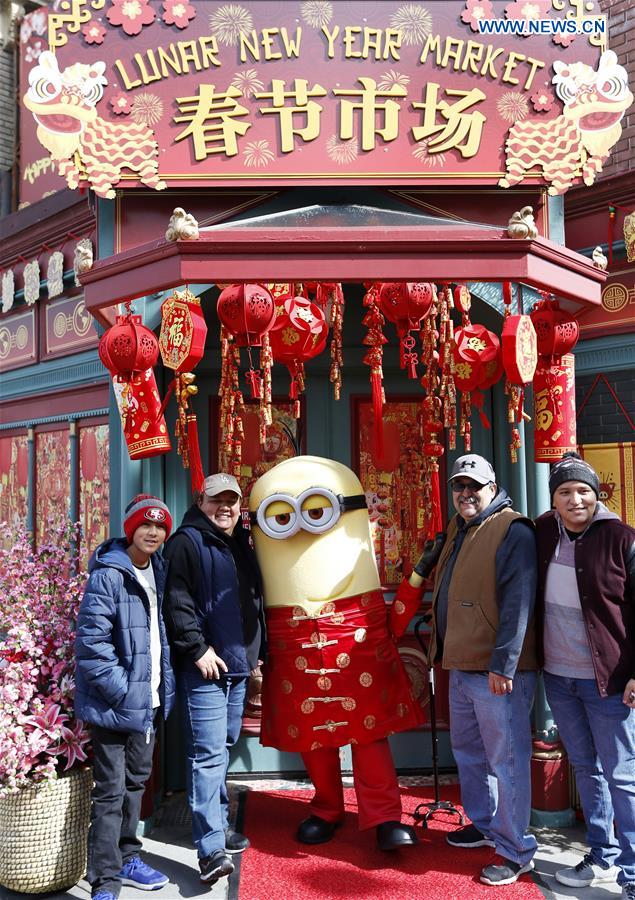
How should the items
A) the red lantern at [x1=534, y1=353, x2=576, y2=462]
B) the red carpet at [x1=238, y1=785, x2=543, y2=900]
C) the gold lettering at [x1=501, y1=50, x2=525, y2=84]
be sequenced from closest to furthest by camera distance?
the red carpet at [x1=238, y1=785, x2=543, y2=900], the red lantern at [x1=534, y1=353, x2=576, y2=462], the gold lettering at [x1=501, y1=50, x2=525, y2=84]

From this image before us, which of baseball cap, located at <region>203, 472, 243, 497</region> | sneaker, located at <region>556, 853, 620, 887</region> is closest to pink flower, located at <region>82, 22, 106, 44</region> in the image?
baseball cap, located at <region>203, 472, 243, 497</region>

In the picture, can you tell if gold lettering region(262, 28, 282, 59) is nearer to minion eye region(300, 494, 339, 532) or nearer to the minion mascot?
the minion mascot

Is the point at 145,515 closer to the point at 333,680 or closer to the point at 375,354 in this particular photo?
the point at 333,680

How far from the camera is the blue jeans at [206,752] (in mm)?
3455

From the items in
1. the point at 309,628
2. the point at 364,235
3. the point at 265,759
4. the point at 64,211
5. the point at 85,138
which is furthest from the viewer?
the point at 64,211

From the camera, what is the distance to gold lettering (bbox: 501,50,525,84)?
420 centimetres

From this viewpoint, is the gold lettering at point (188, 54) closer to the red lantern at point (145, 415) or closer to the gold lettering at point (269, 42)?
the gold lettering at point (269, 42)

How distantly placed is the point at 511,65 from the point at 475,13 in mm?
355

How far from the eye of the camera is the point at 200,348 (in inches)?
136

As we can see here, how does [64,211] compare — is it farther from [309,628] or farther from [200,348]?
[309,628]

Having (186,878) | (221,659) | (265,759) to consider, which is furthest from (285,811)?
(221,659)

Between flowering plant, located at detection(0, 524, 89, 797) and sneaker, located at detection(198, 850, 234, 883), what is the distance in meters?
0.72

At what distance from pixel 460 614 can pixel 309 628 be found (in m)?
0.72

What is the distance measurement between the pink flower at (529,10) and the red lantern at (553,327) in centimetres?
163
